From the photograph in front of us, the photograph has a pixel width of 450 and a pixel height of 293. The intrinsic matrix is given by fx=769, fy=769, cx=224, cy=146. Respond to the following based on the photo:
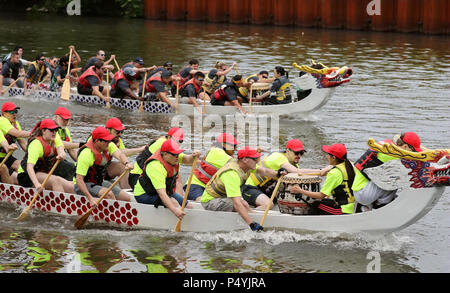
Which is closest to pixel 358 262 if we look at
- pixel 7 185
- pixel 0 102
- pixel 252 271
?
pixel 252 271

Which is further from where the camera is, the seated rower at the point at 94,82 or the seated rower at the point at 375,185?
the seated rower at the point at 94,82

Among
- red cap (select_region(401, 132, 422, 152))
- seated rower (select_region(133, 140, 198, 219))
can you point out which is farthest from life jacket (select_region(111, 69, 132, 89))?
red cap (select_region(401, 132, 422, 152))

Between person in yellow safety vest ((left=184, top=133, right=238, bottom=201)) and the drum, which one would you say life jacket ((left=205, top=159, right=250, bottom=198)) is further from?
the drum

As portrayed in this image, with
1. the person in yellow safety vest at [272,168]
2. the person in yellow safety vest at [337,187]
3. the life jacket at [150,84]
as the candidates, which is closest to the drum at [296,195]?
the person in yellow safety vest at [337,187]

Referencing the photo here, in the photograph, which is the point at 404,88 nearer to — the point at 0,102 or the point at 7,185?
the point at 0,102

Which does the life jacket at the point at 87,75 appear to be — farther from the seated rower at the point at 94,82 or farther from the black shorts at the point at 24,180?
the black shorts at the point at 24,180

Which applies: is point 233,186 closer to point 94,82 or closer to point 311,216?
point 311,216

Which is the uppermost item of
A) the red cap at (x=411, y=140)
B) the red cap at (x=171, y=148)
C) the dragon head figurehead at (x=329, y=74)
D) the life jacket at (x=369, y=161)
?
the dragon head figurehead at (x=329, y=74)

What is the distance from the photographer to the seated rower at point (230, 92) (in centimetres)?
2125

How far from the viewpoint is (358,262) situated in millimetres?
11398

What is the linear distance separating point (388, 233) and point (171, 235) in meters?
3.44

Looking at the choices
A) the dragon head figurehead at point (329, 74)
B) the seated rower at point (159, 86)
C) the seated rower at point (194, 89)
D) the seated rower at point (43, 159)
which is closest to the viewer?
the seated rower at point (43, 159)

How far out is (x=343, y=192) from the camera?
11727 mm

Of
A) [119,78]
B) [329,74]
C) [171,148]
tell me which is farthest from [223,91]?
[171,148]
